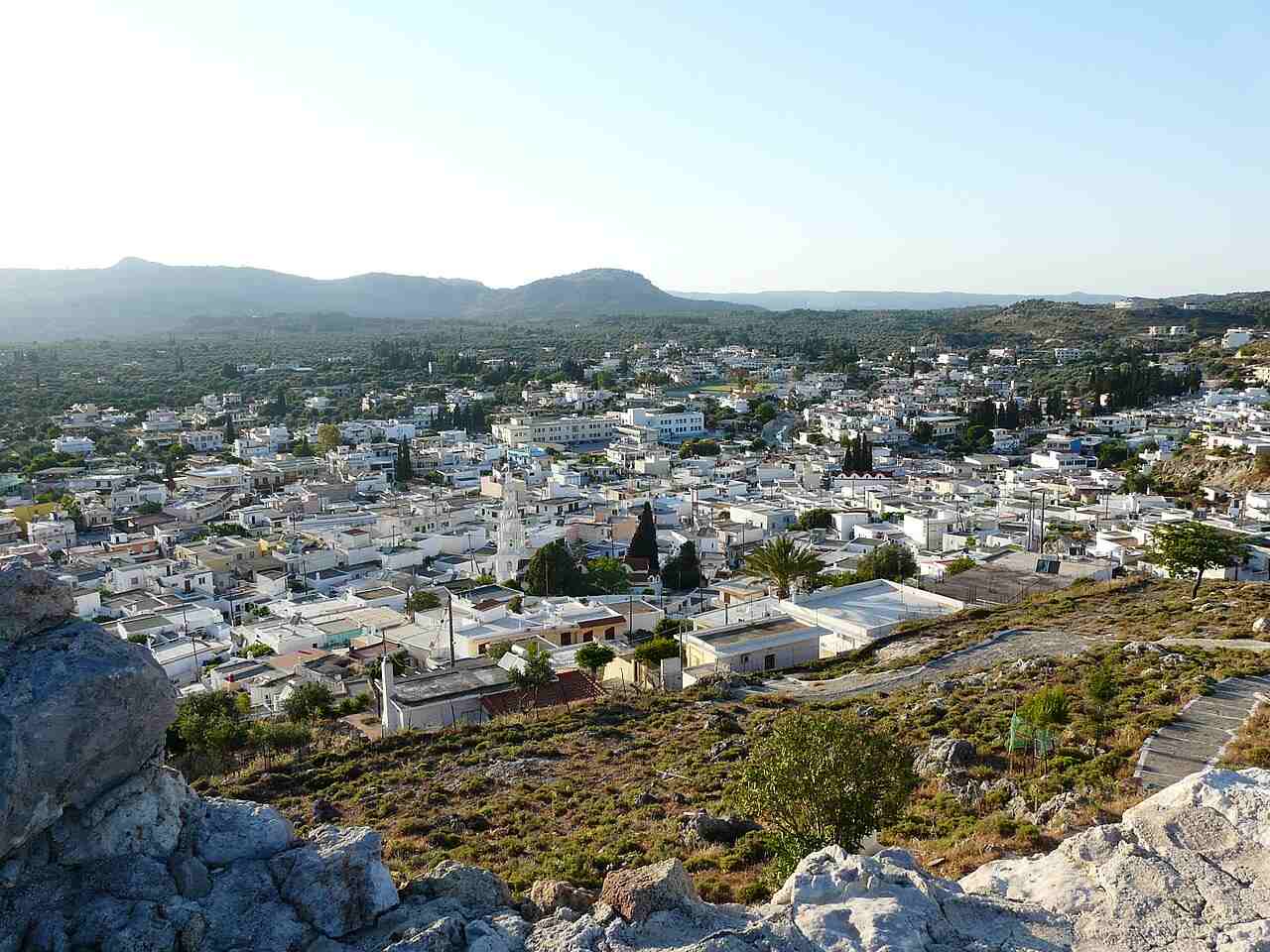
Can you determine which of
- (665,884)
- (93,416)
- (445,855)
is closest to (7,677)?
(665,884)

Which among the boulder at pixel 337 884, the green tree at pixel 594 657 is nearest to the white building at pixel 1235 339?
the green tree at pixel 594 657

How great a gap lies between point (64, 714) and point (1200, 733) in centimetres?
1159

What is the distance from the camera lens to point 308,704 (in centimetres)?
1953

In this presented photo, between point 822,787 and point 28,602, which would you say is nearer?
point 28,602

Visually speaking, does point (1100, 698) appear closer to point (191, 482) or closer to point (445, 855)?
point (445, 855)

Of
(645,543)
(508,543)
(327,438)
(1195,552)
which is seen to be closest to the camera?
(1195,552)

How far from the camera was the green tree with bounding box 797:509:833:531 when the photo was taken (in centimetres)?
4075

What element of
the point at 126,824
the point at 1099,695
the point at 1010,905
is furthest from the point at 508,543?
the point at 1010,905

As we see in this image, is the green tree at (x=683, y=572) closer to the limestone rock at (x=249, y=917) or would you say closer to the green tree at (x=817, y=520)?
the green tree at (x=817, y=520)

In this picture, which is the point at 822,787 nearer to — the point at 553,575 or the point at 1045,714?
the point at 1045,714

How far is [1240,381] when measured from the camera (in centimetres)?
7850

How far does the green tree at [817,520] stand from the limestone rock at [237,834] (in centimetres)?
3494

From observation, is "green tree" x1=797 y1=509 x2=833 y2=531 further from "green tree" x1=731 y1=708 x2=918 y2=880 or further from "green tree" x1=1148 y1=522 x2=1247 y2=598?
"green tree" x1=731 y1=708 x2=918 y2=880

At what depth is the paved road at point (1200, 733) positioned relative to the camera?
33.9ft
